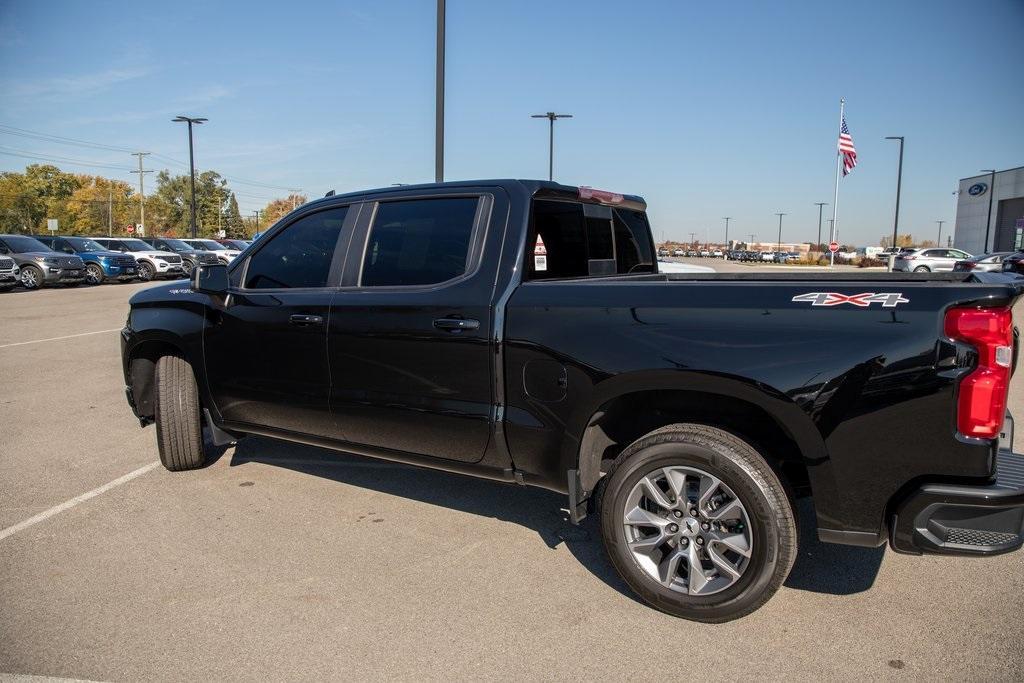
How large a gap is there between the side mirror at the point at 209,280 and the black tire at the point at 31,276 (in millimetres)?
21531

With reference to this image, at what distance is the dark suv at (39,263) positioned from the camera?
2169 cm

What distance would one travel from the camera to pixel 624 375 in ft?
9.68

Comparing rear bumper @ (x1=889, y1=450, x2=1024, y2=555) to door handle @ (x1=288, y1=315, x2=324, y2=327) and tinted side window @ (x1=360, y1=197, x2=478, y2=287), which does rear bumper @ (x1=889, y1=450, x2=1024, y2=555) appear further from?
door handle @ (x1=288, y1=315, x2=324, y2=327)

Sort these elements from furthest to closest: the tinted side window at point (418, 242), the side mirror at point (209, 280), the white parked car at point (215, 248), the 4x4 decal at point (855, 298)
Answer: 1. the white parked car at point (215, 248)
2. the side mirror at point (209, 280)
3. the tinted side window at point (418, 242)
4. the 4x4 decal at point (855, 298)

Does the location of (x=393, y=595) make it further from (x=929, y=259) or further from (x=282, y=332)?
(x=929, y=259)

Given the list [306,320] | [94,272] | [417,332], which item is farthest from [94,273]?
[417,332]

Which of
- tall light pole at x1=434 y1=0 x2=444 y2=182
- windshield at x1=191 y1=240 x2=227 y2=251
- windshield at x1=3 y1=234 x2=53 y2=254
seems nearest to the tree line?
windshield at x1=191 y1=240 x2=227 y2=251

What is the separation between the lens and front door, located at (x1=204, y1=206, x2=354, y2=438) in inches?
156

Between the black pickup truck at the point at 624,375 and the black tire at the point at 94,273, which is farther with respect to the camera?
the black tire at the point at 94,273

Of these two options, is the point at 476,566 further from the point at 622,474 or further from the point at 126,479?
the point at 126,479

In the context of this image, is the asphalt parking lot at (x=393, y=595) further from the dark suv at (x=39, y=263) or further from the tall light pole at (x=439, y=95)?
the dark suv at (x=39, y=263)

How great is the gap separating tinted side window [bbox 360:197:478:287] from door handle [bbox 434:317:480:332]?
243 mm

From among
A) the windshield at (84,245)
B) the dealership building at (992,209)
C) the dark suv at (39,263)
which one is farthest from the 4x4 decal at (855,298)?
the dealership building at (992,209)

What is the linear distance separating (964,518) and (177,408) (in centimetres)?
432
